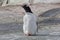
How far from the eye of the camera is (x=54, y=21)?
6285 millimetres

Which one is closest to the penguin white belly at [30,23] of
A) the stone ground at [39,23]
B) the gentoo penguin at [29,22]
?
the gentoo penguin at [29,22]

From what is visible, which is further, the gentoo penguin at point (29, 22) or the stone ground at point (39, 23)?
the stone ground at point (39, 23)

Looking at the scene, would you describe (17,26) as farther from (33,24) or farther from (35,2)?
(35,2)

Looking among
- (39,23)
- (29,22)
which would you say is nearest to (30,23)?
(29,22)

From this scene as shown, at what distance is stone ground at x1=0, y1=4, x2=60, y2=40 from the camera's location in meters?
4.64

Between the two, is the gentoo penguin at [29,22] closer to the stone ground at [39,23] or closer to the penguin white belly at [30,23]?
the penguin white belly at [30,23]

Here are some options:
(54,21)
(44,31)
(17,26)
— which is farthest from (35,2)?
(44,31)

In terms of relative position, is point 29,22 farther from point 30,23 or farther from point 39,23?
point 39,23

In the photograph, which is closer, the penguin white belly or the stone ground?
the penguin white belly

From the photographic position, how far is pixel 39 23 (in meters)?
6.03

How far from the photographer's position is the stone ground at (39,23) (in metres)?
4.64

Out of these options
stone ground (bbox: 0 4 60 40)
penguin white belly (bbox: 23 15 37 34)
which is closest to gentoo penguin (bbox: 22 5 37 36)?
penguin white belly (bbox: 23 15 37 34)

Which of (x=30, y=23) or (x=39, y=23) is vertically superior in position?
(x=30, y=23)

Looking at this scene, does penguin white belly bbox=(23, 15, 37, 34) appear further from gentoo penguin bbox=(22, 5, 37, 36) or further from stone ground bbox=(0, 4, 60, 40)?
stone ground bbox=(0, 4, 60, 40)
